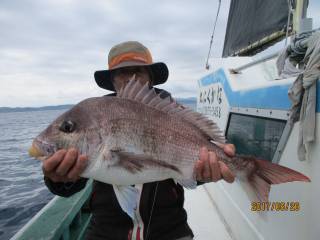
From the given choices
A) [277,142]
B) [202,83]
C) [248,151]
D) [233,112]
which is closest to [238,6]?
[202,83]

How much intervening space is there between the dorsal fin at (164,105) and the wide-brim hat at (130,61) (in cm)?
50

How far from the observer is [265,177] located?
6.55ft

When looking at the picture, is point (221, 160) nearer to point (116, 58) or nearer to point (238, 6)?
point (116, 58)

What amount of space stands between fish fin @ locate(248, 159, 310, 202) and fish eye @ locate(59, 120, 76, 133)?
46.6 inches

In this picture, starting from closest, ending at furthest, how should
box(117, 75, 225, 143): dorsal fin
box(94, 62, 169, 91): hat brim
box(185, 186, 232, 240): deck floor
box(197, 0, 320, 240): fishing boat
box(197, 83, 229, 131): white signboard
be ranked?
box(117, 75, 225, 143): dorsal fin < box(197, 0, 320, 240): fishing boat < box(94, 62, 169, 91): hat brim < box(185, 186, 232, 240): deck floor < box(197, 83, 229, 131): white signboard

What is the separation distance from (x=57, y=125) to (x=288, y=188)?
1908 millimetres

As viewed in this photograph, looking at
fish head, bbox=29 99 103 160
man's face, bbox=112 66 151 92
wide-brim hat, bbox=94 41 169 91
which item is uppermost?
wide-brim hat, bbox=94 41 169 91

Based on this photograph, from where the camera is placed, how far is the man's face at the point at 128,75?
2725 mm

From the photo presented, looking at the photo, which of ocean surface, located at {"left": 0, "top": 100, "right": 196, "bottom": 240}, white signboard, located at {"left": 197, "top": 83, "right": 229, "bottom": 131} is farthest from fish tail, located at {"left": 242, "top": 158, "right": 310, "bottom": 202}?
ocean surface, located at {"left": 0, "top": 100, "right": 196, "bottom": 240}

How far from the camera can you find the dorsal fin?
6.98 feet

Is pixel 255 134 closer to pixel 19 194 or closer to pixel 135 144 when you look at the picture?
→ pixel 135 144

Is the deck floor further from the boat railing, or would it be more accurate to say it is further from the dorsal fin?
the dorsal fin

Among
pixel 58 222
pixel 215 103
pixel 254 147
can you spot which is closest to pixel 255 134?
pixel 254 147
